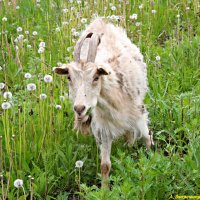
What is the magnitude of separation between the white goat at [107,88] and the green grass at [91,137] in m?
0.21

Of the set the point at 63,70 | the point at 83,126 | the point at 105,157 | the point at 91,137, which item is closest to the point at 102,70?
the point at 63,70

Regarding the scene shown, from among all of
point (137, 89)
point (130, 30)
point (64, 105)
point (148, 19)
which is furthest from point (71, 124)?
point (148, 19)

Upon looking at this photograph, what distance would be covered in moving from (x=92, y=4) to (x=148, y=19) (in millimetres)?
814

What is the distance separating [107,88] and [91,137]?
44.0 inches

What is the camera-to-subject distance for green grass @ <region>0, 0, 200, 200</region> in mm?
4340

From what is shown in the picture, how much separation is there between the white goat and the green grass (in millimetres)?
213

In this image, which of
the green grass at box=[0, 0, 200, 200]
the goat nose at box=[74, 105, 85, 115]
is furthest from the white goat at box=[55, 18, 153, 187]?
the green grass at box=[0, 0, 200, 200]

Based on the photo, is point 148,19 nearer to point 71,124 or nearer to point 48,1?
point 48,1

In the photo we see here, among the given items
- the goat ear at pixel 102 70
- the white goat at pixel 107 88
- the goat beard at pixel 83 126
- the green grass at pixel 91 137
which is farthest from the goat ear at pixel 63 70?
the green grass at pixel 91 137

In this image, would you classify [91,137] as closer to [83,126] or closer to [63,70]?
[83,126]

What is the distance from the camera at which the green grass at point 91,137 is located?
434 centimetres

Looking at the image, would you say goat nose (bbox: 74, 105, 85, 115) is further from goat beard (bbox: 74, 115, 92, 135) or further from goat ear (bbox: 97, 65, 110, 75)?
goat beard (bbox: 74, 115, 92, 135)

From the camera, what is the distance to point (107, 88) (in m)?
4.61

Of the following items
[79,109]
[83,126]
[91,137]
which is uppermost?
[79,109]
